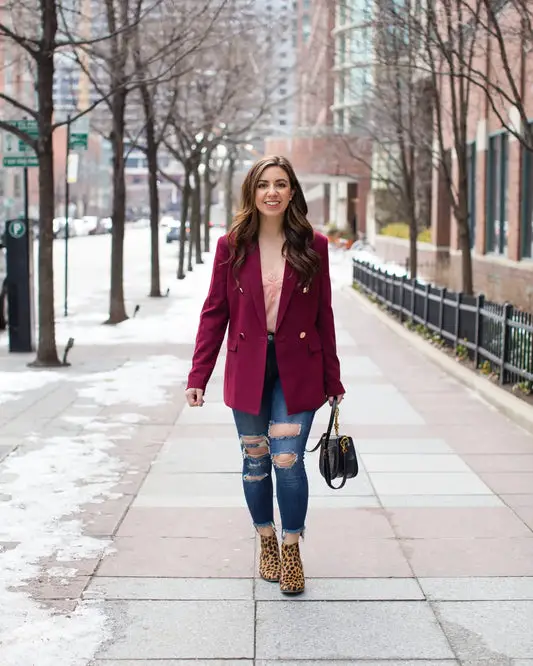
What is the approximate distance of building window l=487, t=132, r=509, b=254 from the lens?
25031mm

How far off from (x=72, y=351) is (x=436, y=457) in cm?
847

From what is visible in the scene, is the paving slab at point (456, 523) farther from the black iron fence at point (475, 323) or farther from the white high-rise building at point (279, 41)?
the white high-rise building at point (279, 41)

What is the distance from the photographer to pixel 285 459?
5.38 meters

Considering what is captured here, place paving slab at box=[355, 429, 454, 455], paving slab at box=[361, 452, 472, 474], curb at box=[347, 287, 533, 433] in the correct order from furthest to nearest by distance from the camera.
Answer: curb at box=[347, 287, 533, 433] < paving slab at box=[355, 429, 454, 455] < paving slab at box=[361, 452, 472, 474]

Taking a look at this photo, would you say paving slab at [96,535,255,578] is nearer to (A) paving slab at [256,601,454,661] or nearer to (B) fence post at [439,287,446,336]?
(A) paving slab at [256,601,454,661]

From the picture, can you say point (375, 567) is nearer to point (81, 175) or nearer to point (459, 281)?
point (459, 281)

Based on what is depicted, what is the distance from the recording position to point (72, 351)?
53.2 feet

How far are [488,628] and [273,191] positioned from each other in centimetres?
218

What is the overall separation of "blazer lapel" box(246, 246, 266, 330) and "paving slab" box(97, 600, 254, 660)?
4.32ft

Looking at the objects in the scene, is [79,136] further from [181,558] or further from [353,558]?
[353,558]

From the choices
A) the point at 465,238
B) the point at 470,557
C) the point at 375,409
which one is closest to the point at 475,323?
the point at 375,409

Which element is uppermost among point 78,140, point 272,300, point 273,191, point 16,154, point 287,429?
point 78,140

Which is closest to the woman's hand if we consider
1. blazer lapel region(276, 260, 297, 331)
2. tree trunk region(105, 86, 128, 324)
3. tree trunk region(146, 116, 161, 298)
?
blazer lapel region(276, 260, 297, 331)

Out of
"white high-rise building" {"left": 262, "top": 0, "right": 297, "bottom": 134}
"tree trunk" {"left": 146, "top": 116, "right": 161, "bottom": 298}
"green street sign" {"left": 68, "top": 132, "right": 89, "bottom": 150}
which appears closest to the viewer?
"green street sign" {"left": 68, "top": 132, "right": 89, "bottom": 150}
